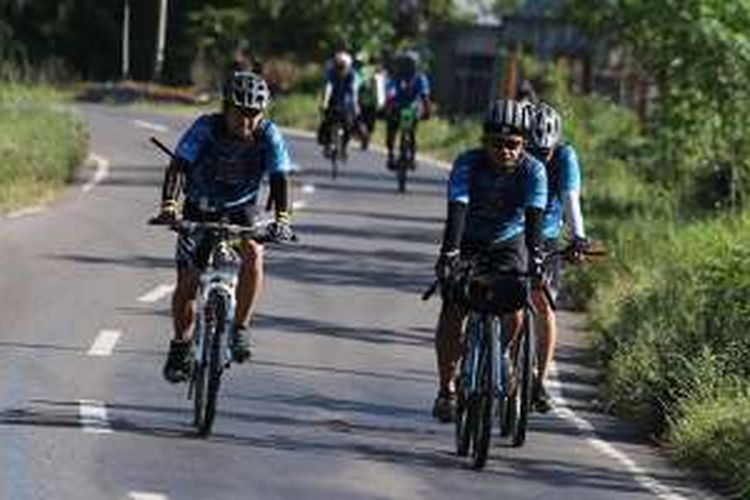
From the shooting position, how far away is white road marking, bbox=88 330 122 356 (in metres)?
15.6

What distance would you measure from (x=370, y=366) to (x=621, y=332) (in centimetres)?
218

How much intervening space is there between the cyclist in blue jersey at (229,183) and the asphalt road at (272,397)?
2.34 ft

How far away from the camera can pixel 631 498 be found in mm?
11672

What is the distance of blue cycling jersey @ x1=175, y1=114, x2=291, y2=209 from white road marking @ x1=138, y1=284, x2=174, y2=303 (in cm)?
659

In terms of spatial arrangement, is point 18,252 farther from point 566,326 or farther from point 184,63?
point 184,63

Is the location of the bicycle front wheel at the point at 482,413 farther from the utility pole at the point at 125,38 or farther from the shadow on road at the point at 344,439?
the utility pole at the point at 125,38

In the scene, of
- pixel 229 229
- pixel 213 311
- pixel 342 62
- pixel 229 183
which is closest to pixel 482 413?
pixel 213 311

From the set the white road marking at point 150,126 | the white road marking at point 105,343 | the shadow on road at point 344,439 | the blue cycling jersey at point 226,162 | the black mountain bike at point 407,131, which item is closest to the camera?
the shadow on road at point 344,439

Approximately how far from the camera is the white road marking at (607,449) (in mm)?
11953

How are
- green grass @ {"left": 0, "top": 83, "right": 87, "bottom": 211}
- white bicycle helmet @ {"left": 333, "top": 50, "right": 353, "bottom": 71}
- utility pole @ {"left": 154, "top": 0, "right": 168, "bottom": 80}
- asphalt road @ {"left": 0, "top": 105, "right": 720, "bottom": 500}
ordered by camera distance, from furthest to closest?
utility pole @ {"left": 154, "top": 0, "right": 168, "bottom": 80}
white bicycle helmet @ {"left": 333, "top": 50, "right": 353, "bottom": 71}
green grass @ {"left": 0, "top": 83, "right": 87, "bottom": 211}
asphalt road @ {"left": 0, "top": 105, "right": 720, "bottom": 500}

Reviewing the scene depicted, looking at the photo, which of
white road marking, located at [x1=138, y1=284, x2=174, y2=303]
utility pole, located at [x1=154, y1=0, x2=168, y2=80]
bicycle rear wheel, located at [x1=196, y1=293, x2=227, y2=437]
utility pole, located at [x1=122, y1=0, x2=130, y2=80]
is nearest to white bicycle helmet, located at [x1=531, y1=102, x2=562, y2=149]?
bicycle rear wheel, located at [x1=196, y1=293, x2=227, y2=437]

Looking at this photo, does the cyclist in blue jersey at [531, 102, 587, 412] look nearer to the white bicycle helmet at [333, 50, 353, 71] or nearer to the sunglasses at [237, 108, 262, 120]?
the sunglasses at [237, 108, 262, 120]

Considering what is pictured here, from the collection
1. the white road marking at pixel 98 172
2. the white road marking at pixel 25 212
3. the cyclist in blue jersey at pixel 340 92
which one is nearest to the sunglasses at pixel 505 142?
the white road marking at pixel 25 212

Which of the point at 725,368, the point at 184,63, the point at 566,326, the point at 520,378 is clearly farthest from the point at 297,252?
the point at 184,63
